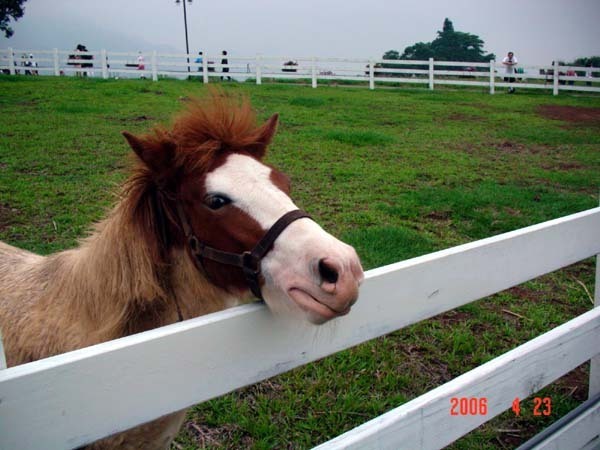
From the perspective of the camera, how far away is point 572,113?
1475 centimetres

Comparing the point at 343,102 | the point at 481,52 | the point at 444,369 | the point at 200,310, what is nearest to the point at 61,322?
the point at 200,310

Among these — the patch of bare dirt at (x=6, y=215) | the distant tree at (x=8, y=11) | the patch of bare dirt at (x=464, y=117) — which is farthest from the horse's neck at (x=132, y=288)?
the distant tree at (x=8, y=11)

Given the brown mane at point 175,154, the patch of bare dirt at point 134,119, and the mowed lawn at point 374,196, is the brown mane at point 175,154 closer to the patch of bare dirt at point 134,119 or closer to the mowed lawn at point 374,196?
the mowed lawn at point 374,196

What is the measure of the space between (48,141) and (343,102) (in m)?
8.62

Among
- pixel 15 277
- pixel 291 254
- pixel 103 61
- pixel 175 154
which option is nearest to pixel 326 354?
pixel 291 254

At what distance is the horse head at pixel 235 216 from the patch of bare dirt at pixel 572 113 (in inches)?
543

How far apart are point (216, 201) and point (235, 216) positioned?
10 centimetres

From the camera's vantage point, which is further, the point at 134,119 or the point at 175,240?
the point at 134,119

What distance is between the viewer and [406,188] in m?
6.71

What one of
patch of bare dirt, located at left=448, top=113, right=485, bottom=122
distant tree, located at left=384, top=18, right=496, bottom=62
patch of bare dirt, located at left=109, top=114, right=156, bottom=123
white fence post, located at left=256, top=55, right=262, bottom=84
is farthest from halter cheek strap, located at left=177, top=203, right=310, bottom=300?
distant tree, located at left=384, top=18, right=496, bottom=62

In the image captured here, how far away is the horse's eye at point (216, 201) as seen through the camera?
166cm
